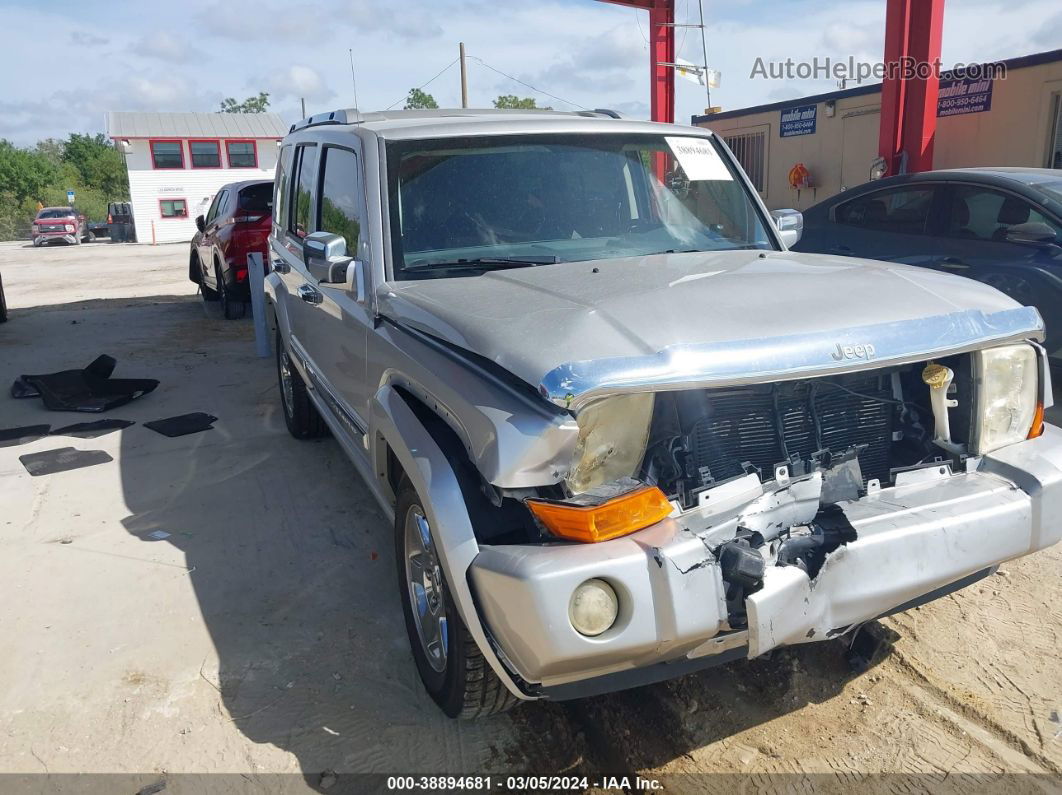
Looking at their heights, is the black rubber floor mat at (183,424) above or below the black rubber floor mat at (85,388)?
below

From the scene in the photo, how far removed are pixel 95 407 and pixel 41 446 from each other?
2.87ft

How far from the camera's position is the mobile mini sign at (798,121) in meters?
13.5

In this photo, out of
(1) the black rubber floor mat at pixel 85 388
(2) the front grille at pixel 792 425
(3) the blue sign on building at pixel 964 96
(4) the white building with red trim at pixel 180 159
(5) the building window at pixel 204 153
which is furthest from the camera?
(5) the building window at pixel 204 153

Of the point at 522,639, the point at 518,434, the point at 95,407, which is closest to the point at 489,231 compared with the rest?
→ the point at 518,434

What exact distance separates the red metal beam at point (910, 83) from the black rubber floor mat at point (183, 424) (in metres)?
7.64

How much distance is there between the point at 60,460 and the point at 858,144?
36.6 feet

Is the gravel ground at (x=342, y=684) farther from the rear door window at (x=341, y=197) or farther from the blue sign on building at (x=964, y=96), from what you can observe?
the blue sign on building at (x=964, y=96)

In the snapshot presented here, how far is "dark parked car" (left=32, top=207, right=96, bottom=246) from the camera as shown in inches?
1471

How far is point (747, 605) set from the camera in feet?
7.22

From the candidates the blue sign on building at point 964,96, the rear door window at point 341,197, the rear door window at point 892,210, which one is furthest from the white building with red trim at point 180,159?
the rear door window at point 341,197

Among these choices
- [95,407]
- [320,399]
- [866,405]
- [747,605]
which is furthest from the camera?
[95,407]

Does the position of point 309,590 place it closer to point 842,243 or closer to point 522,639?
point 522,639

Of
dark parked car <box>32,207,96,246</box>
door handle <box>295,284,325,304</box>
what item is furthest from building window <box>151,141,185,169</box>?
door handle <box>295,284,325,304</box>

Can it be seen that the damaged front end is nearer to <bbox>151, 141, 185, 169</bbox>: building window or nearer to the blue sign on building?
the blue sign on building
